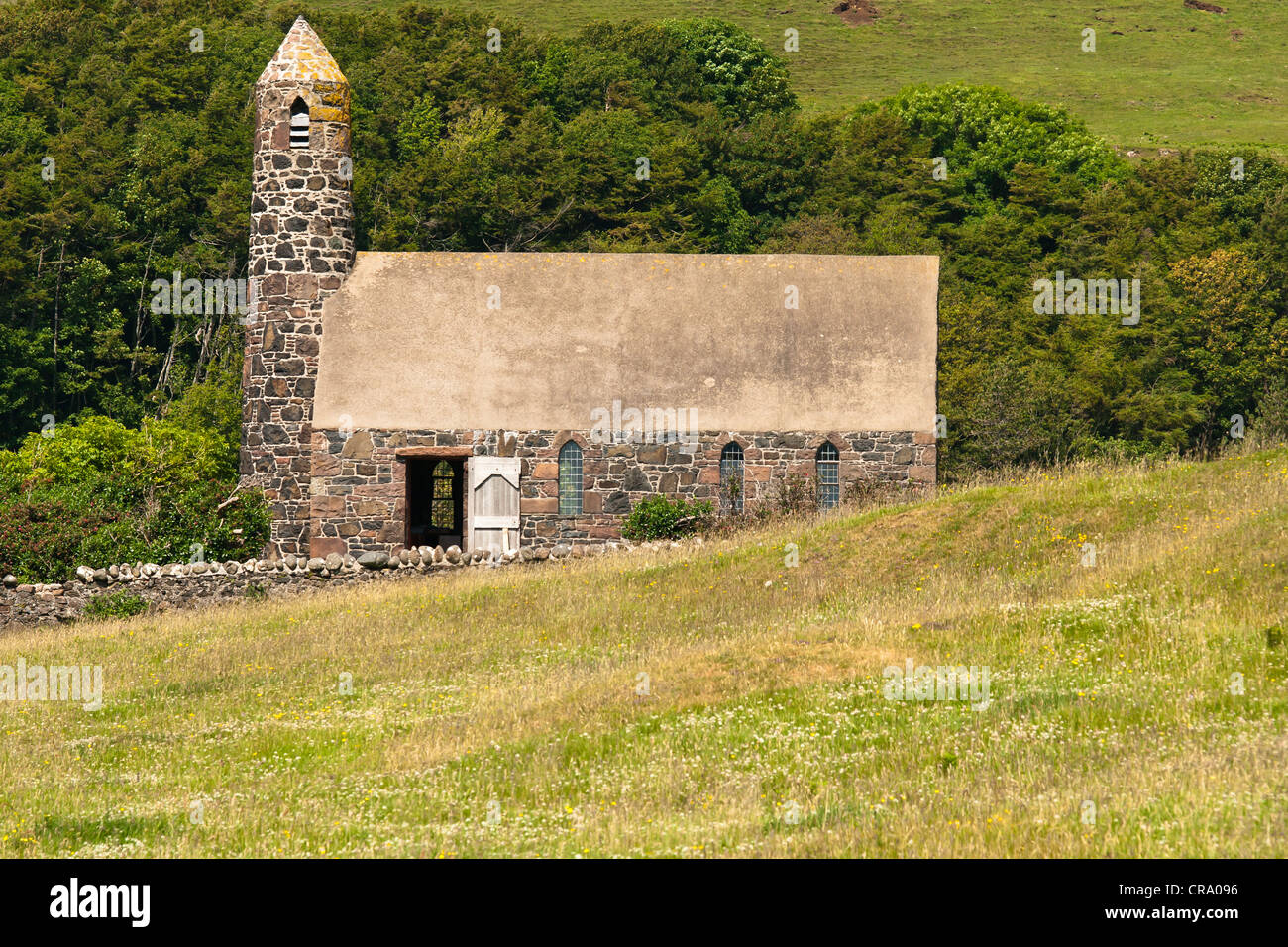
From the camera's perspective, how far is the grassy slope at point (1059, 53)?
303 feet

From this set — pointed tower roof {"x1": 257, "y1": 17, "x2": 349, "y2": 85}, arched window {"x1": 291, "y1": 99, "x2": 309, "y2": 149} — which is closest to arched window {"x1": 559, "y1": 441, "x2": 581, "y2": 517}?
arched window {"x1": 291, "y1": 99, "x2": 309, "y2": 149}

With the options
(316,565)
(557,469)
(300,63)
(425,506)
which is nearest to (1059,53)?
(300,63)

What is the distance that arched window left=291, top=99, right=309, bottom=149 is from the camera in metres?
32.2

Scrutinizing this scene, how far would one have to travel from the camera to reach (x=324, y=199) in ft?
106

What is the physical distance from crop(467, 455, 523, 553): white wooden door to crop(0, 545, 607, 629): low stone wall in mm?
1976

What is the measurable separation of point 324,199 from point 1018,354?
27896 mm

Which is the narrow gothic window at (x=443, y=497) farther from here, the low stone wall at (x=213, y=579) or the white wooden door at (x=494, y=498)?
the low stone wall at (x=213, y=579)

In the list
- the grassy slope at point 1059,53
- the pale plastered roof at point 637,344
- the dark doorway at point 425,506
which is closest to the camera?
the pale plastered roof at point 637,344

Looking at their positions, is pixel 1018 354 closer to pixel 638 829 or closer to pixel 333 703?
pixel 333 703

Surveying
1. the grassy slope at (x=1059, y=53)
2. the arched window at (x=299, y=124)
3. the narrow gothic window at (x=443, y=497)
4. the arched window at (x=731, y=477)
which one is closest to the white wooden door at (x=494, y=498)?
the arched window at (x=731, y=477)

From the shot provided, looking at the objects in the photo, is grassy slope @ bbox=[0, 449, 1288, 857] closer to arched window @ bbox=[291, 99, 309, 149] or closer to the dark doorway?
the dark doorway

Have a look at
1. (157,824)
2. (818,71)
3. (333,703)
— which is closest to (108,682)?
(333,703)

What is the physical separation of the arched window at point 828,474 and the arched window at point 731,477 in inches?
65.9

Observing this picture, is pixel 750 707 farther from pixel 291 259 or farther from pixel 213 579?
pixel 291 259
